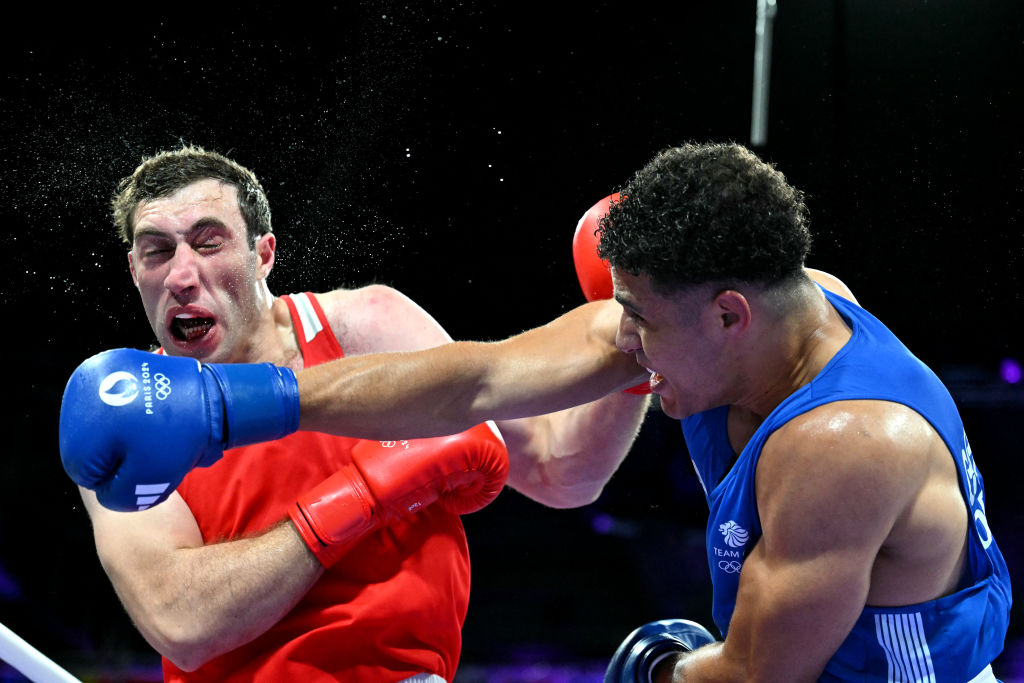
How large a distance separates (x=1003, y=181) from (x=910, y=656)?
354cm

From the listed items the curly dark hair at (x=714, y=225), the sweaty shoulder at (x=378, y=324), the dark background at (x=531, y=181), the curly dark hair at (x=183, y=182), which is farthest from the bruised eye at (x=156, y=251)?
the dark background at (x=531, y=181)

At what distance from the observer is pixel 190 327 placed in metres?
2.31

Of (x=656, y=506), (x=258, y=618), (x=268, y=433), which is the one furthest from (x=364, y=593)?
(x=656, y=506)

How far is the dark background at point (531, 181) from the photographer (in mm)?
3822

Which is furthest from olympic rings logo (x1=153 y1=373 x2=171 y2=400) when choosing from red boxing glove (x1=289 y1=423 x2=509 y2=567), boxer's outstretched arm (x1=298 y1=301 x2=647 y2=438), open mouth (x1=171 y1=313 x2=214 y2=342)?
open mouth (x1=171 y1=313 x2=214 y2=342)

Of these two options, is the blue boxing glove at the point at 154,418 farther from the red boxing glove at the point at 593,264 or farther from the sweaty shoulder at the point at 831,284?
the sweaty shoulder at the point at 831,284

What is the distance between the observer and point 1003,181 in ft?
14.6

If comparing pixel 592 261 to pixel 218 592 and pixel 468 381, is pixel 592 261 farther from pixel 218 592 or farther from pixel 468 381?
pixel 218 592

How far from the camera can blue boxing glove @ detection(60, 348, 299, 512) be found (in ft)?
4.99

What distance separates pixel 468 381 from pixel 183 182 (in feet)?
3.28

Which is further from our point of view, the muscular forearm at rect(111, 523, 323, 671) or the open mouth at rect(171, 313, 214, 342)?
the open mouth at rect(171, 313, 214, 342)

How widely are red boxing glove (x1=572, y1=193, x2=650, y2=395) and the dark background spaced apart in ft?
5.60

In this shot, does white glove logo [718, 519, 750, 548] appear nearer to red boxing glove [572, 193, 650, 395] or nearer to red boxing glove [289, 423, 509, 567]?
red boxing glove [572, 193, 650, 395]

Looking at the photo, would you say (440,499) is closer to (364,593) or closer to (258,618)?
(364,593)
